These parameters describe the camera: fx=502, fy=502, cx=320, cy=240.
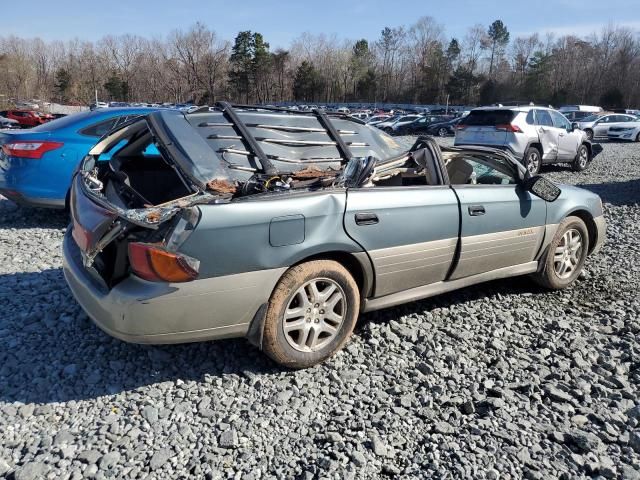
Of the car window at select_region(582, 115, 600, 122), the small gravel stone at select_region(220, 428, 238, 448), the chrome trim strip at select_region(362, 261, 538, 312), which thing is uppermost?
the car window at select_region(582, 115, 600, 122)

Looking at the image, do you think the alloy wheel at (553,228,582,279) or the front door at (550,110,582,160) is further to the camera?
the front door at (550,110,582,160)

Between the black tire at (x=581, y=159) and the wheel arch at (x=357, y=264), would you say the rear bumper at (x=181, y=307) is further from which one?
the black tire at (x=581, y=159)

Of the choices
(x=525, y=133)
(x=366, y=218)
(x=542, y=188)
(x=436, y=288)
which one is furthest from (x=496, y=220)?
(x=525, y=133)

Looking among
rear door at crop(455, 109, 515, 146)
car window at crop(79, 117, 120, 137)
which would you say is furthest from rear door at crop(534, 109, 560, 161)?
car window at crop(79, 117, 120, 137)

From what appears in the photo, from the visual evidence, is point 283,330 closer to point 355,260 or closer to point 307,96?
point 355,260

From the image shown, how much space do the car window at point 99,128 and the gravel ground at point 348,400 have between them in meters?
2.83

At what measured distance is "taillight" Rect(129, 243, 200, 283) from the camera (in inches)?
103

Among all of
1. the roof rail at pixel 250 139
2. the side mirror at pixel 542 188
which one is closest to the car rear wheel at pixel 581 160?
the side mirror at pixel 542 188

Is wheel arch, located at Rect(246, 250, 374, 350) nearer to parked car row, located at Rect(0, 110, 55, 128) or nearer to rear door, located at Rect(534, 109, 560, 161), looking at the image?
rear door, located at Rect(534, 109, 560, 161)

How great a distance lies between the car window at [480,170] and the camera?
4.36 m

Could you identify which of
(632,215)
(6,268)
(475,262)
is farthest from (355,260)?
(632,215)

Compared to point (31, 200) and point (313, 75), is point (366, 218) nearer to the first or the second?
point (31, 200)

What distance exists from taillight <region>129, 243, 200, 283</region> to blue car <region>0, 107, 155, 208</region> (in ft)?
12.8

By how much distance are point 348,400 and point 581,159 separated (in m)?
13.3
